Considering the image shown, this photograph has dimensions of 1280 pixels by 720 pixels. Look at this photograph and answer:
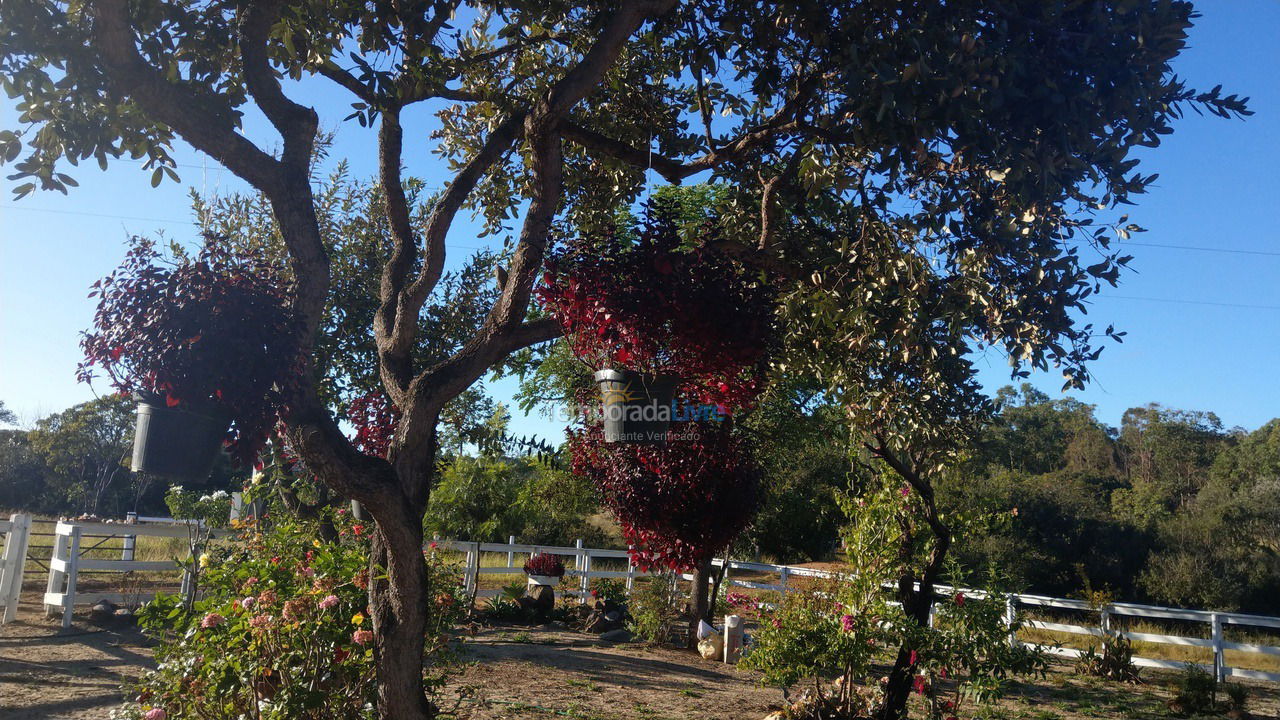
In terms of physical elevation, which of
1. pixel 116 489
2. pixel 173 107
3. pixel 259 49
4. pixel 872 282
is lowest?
pixel 116 489

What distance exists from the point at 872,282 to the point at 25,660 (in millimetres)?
7385

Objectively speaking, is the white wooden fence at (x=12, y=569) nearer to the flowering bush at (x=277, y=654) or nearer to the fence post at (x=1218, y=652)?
the flowering bush at (x=277, y=654)

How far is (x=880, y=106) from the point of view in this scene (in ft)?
9.34

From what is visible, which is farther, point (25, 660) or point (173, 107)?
point (25, 660)

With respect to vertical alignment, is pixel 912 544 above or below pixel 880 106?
below

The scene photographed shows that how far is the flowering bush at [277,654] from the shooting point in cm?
368

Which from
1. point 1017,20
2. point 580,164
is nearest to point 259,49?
point 580,164

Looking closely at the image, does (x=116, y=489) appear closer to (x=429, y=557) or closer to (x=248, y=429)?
(x=429, y=557)

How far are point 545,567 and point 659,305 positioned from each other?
34.8 feet

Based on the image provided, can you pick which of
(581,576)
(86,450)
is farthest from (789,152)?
(86,450)

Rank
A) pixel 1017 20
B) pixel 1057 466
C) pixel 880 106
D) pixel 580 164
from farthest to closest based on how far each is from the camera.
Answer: pixel 1057 466
pixel 580 164
pixel 1017 20
pixel 880 106

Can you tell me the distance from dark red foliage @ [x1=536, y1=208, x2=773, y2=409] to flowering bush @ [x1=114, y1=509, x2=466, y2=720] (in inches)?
A: 67.8

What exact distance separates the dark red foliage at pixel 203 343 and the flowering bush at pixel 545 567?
10.3 m

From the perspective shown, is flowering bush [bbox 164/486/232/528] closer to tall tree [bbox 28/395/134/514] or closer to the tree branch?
the tree branch
